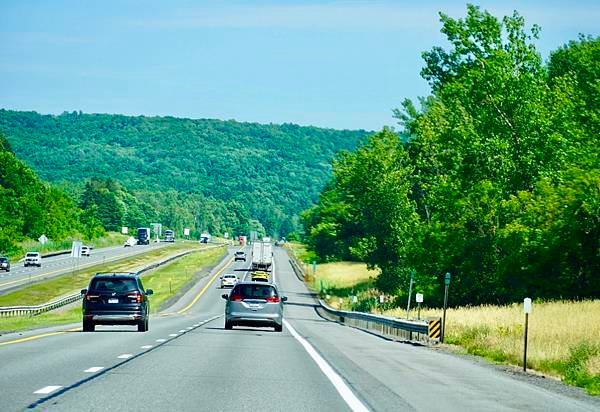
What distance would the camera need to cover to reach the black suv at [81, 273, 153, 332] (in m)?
32.5

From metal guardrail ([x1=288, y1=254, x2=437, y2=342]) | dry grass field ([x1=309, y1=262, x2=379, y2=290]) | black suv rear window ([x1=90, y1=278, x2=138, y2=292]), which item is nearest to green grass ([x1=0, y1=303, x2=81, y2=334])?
black suv rear window ([x1=90, y1=278, x2=138, y2=292])

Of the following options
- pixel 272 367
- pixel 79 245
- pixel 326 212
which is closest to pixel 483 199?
pixel 79 245

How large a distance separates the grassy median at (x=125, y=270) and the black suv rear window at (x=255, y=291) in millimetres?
14272

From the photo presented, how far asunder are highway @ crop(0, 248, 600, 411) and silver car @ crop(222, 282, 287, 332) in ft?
29.9

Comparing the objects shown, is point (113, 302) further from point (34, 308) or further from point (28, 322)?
point (34, 308)

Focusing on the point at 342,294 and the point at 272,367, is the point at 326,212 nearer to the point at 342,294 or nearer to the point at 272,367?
the point at 342,294

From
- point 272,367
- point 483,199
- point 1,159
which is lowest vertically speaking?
point 272,367

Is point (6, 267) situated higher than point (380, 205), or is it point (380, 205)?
point (380, 205)

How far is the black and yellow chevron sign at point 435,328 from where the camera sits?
35.7 metres

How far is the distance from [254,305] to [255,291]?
495 mm

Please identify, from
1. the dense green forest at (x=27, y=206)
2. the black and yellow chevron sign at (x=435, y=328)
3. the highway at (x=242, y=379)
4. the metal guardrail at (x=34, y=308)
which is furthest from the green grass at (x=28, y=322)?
the dense green forest at (x=27, y=206)

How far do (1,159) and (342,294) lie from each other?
8261 cm

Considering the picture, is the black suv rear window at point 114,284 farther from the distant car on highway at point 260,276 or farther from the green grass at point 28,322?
the distant car on highway at point 260,276

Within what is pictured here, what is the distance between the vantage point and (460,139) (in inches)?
2785
